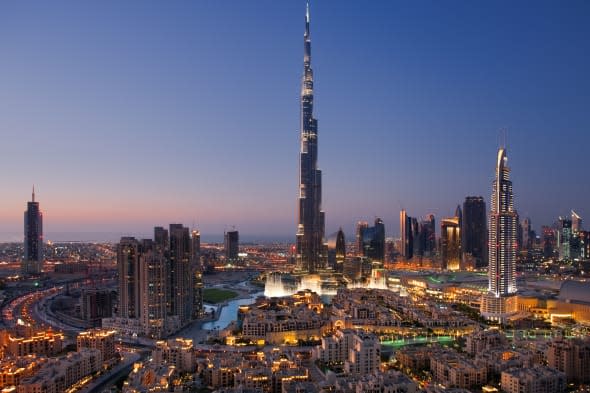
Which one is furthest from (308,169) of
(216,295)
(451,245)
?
(216,295)

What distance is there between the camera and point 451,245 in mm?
43156

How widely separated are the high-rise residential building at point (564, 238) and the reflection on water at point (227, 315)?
2574 centimetres

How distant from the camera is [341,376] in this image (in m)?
10.7

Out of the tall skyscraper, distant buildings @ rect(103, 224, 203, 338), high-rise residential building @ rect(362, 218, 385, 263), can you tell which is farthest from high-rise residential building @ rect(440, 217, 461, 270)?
distant buildings @ rect(103, 224, 203, 338)

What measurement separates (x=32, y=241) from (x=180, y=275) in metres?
22.1

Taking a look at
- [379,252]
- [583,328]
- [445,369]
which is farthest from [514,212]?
[379,252]

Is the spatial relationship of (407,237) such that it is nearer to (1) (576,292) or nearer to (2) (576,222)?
(2) (576,222)

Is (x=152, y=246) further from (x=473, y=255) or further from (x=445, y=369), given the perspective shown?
(x=473, y=255)

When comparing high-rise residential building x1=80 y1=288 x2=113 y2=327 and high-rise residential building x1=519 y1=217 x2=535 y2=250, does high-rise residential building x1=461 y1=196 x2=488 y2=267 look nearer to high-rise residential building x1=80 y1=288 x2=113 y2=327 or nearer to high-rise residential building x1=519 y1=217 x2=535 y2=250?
high-rise residential building x1=519 y1=217 x2=535 y2=250

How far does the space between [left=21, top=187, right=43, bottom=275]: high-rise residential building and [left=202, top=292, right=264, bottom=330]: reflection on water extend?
16701 mm

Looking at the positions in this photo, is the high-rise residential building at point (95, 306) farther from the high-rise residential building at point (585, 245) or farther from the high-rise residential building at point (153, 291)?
the high-rise residential building at point (585, 245)

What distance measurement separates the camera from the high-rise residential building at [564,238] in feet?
134

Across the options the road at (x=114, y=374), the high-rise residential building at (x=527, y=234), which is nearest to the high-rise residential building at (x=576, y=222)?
Answer: the high-rise residential building at (x=527, y=234)

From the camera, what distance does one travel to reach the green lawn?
81.5 ft
